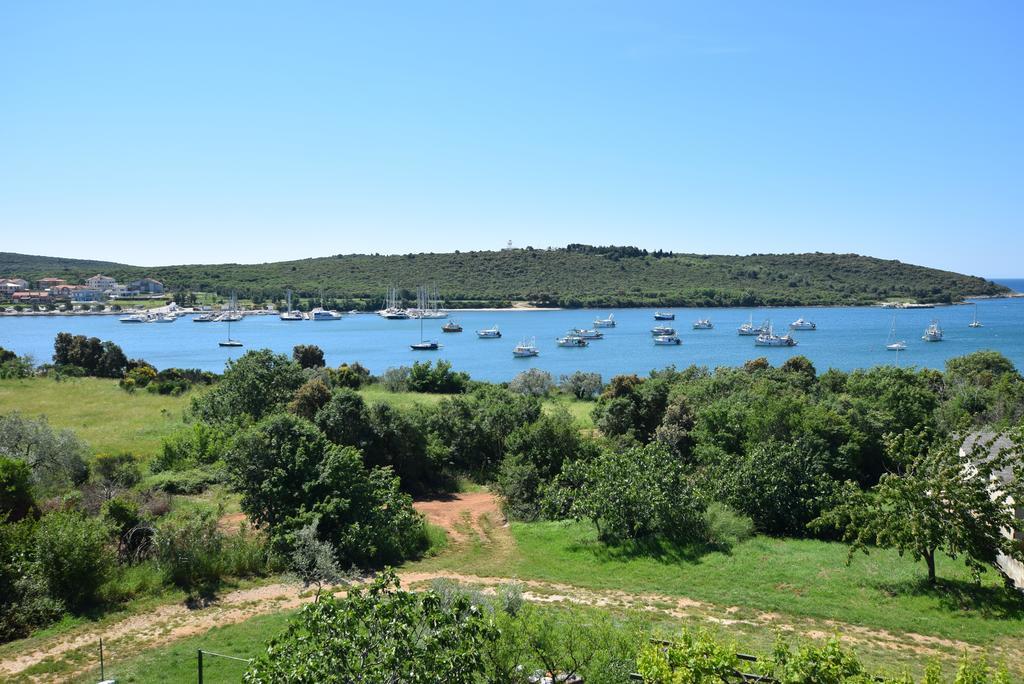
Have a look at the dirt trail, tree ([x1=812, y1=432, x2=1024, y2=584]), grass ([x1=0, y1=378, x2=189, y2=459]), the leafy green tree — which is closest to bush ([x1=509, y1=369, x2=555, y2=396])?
the leafy green tree

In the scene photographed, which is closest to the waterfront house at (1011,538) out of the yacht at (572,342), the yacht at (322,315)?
the yacht at (572,342)

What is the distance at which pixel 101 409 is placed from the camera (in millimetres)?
41375

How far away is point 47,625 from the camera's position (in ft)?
47.0

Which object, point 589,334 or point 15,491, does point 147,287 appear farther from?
point 15,491

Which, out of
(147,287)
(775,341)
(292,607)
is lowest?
(292,607)

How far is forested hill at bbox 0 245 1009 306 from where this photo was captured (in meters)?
158

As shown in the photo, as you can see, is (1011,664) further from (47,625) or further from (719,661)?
(47,625)

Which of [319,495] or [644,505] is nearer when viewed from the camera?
[319,495]

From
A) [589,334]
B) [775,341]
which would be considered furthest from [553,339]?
[775,341]

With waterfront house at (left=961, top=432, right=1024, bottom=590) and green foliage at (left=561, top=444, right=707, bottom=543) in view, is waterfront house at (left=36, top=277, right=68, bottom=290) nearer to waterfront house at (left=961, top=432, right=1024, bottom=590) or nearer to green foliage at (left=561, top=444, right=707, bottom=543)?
green foliage at (left=561, top=444, right=707, bottom=543)

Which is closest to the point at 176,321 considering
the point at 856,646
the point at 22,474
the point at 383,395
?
the point at 383,395

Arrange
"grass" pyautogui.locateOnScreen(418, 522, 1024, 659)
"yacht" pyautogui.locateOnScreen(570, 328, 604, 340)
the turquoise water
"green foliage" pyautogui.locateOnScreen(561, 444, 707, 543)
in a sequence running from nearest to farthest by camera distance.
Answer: "grass" pyautogui.locateOnScreen(418, 522, 1024, 659) → "green foliage" pyautogui.locateOnScreen(561, 444, 707, 543) → the turquoise water → "yacht" pyautogui.locateOnScreen(570, 328, 604, 340)

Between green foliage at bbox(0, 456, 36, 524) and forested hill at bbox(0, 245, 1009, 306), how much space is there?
135 meters

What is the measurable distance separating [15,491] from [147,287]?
172280mm
